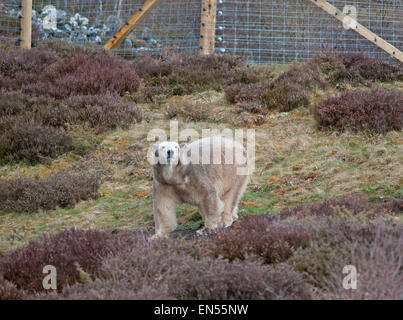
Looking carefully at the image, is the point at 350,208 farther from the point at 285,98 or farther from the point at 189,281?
the point at 285,98

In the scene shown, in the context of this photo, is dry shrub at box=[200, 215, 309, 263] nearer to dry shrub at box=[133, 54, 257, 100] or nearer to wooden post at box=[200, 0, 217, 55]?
dry shrub at box=[133, 54, 257, 100]

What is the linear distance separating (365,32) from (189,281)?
991 cm

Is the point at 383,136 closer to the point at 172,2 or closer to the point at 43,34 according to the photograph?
the point at 172,2

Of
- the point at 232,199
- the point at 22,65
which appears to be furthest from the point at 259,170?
the point at 22,65

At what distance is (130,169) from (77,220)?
182 centimetres

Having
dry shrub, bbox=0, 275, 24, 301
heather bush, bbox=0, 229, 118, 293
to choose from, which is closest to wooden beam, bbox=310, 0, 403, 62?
heather bush, bbox=0, 229, 118, 293

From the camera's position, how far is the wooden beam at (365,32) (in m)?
12.9

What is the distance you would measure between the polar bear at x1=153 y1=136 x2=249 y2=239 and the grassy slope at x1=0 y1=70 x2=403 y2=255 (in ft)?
2.15

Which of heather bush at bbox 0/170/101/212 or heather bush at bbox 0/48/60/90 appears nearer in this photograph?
heather bush at bbox 0/170/101/212

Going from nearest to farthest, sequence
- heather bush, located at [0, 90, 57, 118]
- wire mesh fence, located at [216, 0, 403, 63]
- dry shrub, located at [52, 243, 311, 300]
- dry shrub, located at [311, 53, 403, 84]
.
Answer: dry shrub, located at [52, 243, 311, 300]
heather bush, located at [0, 90, 57, 118]
dry shrub, located at [311, 53, 403, 84]
wire mesh fence, located at [216, 0, 403, 63]

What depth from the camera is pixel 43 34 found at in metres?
17.3

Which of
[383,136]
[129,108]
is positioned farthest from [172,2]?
[383,136]

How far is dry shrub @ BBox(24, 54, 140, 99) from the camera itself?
12.1 metres

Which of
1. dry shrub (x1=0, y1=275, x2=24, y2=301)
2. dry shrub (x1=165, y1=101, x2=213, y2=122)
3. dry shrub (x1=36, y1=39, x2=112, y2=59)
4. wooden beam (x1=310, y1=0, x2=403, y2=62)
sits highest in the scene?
wooden beam (x1=310, y1=0, x2=403, y2=62)
